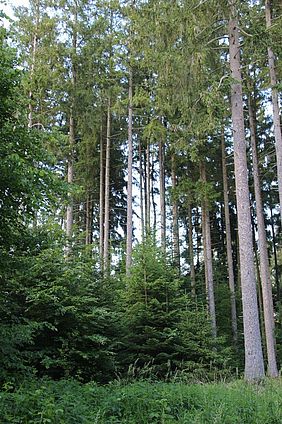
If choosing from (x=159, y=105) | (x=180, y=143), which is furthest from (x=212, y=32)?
(x=159, y=105)

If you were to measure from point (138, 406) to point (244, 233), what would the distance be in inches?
197

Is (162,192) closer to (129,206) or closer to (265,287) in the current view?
(129,206)

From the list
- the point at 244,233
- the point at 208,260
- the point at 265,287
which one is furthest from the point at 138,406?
the point at 208,260

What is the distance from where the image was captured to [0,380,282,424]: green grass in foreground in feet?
13.4

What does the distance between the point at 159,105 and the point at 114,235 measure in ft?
34.6

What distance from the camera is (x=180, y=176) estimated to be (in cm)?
1864

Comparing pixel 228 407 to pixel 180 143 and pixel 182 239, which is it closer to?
pixel 180 143

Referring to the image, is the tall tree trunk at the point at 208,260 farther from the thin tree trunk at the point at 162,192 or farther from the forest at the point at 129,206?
the thin tree trunk at the point at 162,192

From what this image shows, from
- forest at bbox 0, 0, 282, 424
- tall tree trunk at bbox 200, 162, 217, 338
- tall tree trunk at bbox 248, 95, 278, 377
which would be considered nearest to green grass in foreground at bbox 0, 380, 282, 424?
forest at bbox 0, 0, 282, 424

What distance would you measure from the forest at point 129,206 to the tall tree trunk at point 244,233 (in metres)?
0.03

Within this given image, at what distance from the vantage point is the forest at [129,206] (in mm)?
5098

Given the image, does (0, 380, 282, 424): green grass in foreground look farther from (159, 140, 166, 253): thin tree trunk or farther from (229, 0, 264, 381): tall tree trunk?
(159, 140, 166, 253): thin tree trunk

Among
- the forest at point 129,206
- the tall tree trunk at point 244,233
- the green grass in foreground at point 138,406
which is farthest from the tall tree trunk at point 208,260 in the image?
the green grass in foreground at point 138,406

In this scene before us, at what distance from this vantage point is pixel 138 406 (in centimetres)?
464
